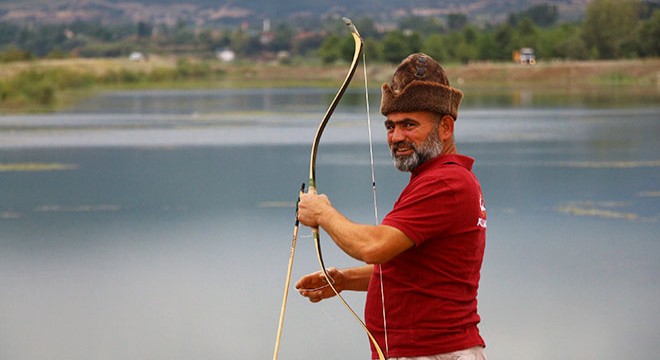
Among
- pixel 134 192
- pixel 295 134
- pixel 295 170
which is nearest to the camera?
pixel 134 192

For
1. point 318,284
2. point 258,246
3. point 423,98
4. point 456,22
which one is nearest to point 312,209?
point 423,98

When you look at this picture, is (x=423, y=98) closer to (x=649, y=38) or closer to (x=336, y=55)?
(x=649, y=38)

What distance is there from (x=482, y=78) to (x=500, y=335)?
55.5 metres

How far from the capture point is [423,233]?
323cm

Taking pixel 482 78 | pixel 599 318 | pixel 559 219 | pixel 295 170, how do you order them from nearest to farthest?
1. pixel 599 318
2. pixel 559 219
3. pixel 295 170
4. pixel 482 78

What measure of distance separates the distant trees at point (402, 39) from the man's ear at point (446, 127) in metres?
63.8

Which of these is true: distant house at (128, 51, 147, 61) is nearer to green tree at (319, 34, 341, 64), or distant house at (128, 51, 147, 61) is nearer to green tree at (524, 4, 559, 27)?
green tree at (319, 34, 341, 64)

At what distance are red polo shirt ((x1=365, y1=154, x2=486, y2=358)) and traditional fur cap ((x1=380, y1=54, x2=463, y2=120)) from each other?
0.13 metres

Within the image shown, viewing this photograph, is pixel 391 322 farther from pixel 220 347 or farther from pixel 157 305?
pixel 157 305

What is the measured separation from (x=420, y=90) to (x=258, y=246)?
6.46 metres

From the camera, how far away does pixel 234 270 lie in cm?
884

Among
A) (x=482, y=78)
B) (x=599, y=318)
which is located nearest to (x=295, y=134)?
(x=599, y=318)

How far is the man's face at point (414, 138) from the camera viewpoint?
338 centimetres

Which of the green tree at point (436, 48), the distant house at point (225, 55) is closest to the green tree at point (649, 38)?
the green tree at point (436, 48)
